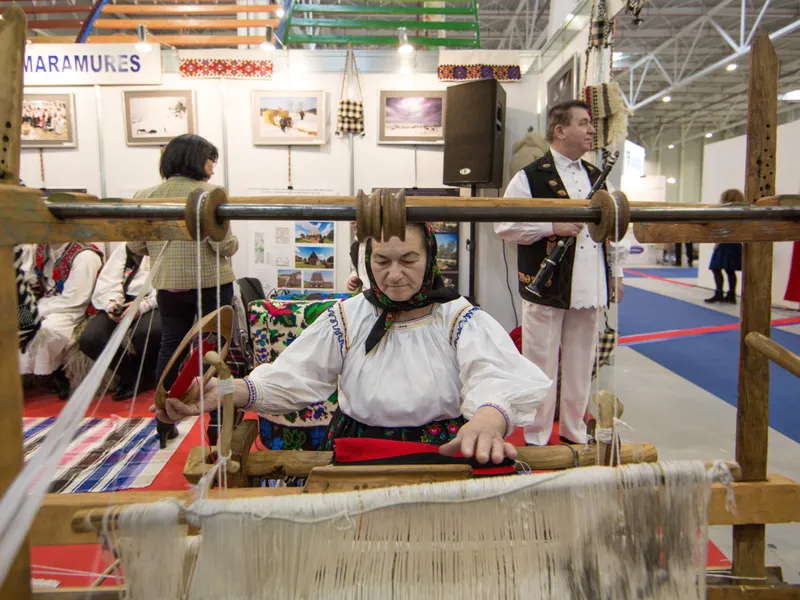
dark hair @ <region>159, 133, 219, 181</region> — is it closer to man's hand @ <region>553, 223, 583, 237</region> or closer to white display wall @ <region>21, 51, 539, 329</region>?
man's hand @ <region>553, 223, 583, 237</region>

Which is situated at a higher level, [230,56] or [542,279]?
[230,56]

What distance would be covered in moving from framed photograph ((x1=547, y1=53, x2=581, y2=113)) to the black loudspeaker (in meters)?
0.38

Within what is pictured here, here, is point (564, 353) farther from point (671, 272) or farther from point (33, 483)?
point (671, 272)

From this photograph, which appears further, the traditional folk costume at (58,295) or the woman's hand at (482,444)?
the traditional folk costume at (58,295)

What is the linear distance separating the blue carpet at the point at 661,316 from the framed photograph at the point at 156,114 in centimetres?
460

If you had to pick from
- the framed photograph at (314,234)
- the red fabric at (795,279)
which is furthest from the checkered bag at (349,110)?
the red fabric at (795,279)

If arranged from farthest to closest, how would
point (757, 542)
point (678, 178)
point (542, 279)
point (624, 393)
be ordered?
point (678, 178)
point (624, 393)
point (542, 279)
point (757, 542)

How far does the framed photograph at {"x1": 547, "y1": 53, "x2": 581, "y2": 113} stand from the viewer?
3.25 metres

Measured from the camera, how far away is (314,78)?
433cm

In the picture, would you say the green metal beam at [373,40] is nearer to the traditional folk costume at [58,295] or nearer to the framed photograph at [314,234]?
the framed photograph at [314,234]

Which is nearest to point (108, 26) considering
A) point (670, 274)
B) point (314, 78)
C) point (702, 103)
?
point (314, 78)

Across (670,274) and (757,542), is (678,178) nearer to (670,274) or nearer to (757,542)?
(670,274)

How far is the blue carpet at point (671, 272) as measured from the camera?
425 inches

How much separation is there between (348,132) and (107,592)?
13.2ft
